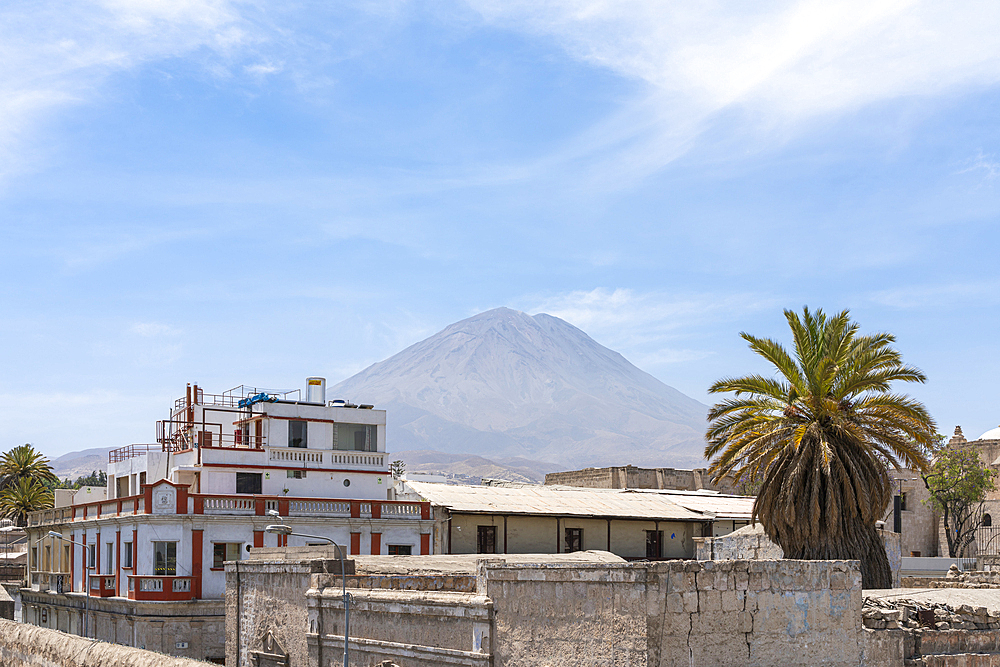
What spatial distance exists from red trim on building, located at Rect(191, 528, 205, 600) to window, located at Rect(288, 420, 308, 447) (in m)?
6.99

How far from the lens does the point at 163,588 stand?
3975 cm

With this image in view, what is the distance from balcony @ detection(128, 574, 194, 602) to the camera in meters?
39.7

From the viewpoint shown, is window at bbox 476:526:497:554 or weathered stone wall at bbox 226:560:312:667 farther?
window at bbox 476:526:497:554

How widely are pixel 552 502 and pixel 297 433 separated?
40.5ft

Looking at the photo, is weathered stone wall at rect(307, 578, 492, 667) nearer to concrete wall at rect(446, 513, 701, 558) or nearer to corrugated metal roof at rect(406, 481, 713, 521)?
concrete wall at rect(446, 513, 701, 558)

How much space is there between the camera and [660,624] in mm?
15227

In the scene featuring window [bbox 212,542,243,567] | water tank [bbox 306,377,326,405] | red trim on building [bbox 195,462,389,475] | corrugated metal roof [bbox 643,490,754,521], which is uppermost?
water tank [bbox 306,377,326,405]

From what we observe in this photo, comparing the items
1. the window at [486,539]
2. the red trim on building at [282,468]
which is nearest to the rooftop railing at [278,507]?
the red trim on building at [282,468]

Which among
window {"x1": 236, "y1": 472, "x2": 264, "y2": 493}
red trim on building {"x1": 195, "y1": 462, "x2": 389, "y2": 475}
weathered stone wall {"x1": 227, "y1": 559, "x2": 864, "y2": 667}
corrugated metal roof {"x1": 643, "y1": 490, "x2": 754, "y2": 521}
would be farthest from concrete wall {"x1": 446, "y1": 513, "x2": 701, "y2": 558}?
weathered stone wall {"x1": 227, "y1": 559, "x2": 864, "y2": 667}

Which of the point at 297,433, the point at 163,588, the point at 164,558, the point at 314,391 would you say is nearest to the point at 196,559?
the point at 164,558

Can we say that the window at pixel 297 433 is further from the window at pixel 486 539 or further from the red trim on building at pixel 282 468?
the window at pixel 486 539

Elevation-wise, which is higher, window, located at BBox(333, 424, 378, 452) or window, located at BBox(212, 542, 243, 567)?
window, located at BBox(333, 424, 378, 452)

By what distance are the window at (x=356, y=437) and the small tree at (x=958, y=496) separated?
39.7 meters

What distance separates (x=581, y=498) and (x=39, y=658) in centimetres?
3049
